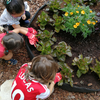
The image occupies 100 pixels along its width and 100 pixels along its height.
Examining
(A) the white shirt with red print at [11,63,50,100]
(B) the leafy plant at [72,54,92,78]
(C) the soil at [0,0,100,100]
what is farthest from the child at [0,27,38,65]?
(B) the leafy plant at [72,54,92,78]

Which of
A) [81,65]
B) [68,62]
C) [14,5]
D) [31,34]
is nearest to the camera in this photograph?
[14,5]

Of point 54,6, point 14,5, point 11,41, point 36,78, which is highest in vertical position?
point 14,5

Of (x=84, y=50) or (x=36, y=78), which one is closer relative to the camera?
(x=36, y=78)

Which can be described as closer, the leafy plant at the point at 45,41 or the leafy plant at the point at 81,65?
the leafy plant at the point at 81,65

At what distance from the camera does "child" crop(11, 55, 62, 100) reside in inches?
47.3

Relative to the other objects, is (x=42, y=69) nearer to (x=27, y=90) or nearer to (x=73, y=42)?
(x=27, y=90)

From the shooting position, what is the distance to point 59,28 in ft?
7.07

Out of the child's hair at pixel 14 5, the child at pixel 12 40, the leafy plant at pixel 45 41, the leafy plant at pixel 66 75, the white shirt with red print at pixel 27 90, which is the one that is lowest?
the leafy plant at pixel 66 75

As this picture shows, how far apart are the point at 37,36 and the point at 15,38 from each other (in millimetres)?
622

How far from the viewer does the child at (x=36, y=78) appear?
1200mm

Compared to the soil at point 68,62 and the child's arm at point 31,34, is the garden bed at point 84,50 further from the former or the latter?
the child's arm at point 31,34

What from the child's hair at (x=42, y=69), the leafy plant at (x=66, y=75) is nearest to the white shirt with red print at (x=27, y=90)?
the child's hair at (x=42, y=69)

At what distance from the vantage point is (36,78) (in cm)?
126

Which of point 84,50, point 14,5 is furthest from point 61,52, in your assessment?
point 14,5
